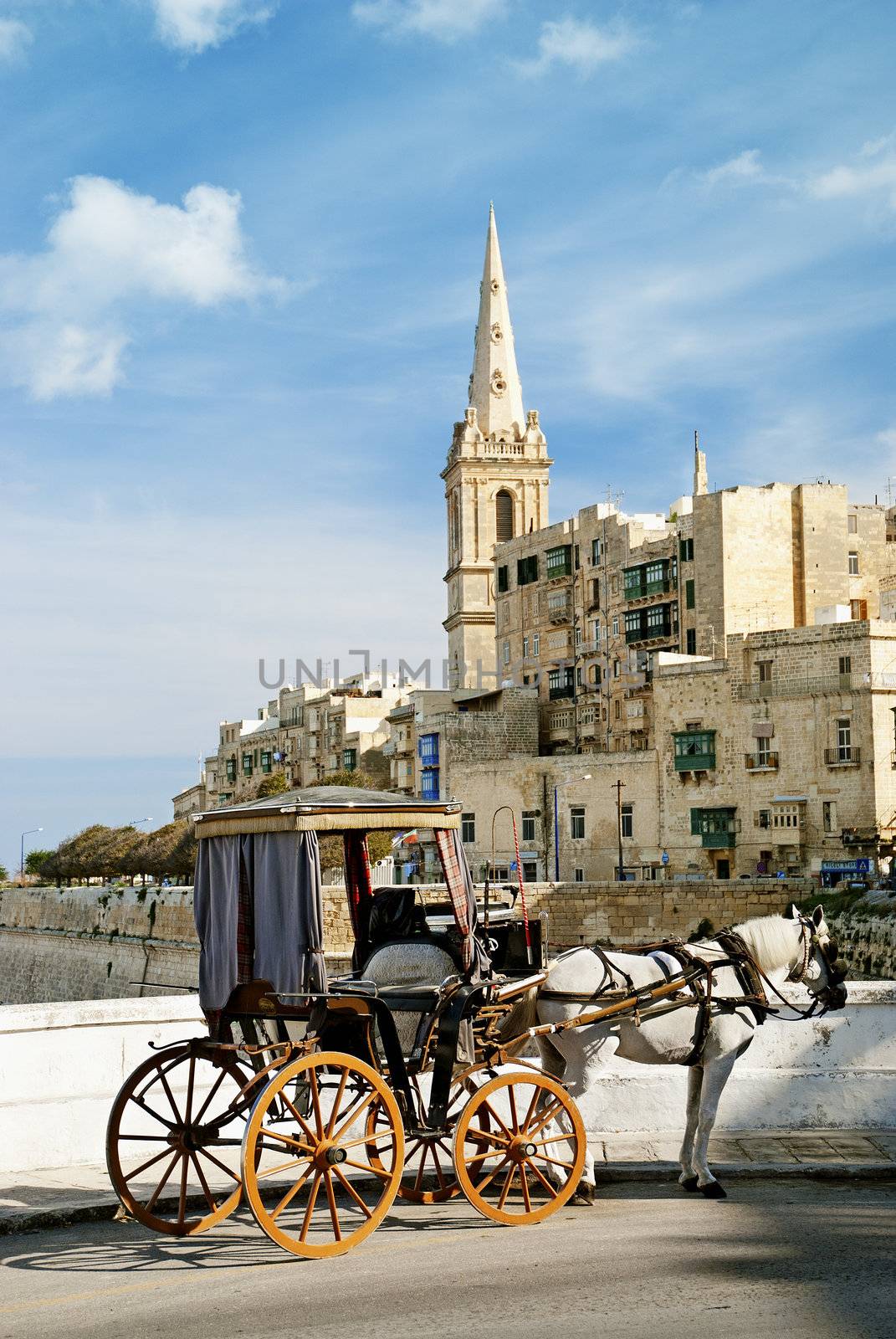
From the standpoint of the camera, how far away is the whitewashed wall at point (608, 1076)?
9445 mm

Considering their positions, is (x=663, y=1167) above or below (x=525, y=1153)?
below

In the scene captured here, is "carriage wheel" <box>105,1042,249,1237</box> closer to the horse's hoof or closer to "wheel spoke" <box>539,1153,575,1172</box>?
"wheel spoke" <box>539,1153,575,1172</box>

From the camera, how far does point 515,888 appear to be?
43875mm

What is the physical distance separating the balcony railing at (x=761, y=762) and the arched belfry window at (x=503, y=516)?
34645mm

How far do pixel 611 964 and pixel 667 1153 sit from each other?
5.08 ft

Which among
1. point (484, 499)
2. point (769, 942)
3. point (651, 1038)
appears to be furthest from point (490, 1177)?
point (484, 499)

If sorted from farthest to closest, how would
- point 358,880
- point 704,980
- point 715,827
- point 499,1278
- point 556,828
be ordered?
point 556,828
point 715,827
point 358,880
point 704,980
point 499,1278

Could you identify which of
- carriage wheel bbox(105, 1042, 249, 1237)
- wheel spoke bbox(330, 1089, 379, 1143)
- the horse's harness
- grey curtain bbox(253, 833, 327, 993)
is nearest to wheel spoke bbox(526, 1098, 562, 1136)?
the horse's harness

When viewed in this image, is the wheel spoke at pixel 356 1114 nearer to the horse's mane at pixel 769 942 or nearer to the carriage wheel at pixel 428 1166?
the carriage wheel at pixel 428 1166

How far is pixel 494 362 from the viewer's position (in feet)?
289

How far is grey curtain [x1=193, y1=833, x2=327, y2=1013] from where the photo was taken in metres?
8.52

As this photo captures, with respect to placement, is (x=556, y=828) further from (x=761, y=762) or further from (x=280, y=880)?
(x=280, y=880)

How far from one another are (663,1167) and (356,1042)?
249cm

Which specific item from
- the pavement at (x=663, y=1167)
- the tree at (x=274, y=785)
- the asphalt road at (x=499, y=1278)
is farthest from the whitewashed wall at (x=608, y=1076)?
the tree at (x=274, y=785)
